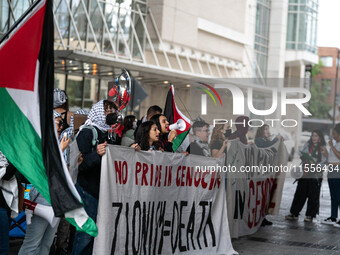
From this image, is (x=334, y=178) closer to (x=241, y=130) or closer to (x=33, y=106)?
(x=241, y=130)

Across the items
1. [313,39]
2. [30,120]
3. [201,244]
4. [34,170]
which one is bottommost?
[201,244]

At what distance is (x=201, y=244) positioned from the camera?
25.9 ft

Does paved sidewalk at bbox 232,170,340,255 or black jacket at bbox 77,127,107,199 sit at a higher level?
black jacket at bbox 77,127,107,199

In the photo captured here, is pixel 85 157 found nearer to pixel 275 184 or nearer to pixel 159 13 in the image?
pixel 275 184

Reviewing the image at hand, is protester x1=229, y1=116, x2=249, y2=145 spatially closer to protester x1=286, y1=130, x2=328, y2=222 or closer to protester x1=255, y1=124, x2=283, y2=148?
protester x1=255, y1=124, x2=283, y2=148

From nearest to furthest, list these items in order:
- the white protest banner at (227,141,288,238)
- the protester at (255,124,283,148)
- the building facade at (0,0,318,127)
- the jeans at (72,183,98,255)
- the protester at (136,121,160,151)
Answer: the jeans at (72,183,98,255) → the protester at (136,121,160,151) → the white protest banner at (227,141,288,238) → the protester at (255,124,283,148) → the building facade at (0,0,318,127)

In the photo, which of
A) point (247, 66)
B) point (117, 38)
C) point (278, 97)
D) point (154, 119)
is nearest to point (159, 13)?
point (117, 38)

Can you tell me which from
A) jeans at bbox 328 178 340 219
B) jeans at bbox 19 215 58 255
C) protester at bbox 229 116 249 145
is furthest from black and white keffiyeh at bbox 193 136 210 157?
jeans at bbox 328 178 340 219

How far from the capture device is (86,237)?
6.21 meters

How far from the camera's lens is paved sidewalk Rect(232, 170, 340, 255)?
889 cm

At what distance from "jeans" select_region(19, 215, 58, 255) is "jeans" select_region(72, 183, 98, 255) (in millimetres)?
307

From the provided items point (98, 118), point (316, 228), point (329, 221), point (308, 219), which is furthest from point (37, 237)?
point (329, 221)

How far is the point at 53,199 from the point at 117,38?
25.3 m

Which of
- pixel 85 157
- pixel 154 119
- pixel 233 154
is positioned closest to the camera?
pixel 85 157
